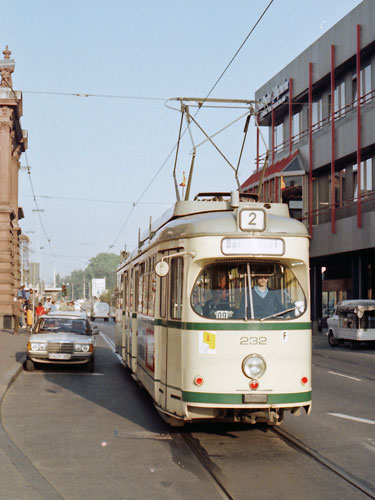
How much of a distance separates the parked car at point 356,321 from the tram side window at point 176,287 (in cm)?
2006

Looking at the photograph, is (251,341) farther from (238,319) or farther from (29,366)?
(29,366)

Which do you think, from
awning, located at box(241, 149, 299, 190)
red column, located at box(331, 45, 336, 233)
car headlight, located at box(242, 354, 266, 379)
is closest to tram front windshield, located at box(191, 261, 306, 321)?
car headlight, located at box(242, 354, 266, 379)

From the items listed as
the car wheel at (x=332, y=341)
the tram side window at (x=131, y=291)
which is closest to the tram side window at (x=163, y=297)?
the tram side window at (x=131, y=291)

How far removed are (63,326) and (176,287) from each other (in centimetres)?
947

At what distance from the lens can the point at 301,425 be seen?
31.3 feet

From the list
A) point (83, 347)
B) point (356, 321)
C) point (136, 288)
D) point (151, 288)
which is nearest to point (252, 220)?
point (151, 288)

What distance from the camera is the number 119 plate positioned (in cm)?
813

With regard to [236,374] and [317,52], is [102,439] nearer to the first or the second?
[236,374]

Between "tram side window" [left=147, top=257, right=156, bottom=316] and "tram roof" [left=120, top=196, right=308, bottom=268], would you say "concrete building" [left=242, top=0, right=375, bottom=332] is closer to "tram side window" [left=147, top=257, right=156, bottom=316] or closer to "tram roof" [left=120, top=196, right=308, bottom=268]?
"tram side window" [left=147, top=257, right=156, bottom=316]

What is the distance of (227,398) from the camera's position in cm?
782

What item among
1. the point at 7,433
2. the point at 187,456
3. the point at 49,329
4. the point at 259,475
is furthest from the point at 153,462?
the point at 49,329

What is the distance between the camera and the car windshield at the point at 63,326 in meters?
17.3

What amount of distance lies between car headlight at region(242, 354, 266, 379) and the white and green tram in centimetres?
1

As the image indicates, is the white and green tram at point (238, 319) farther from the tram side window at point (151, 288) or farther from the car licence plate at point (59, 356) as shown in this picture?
the car licence plate at point (59, 356)
